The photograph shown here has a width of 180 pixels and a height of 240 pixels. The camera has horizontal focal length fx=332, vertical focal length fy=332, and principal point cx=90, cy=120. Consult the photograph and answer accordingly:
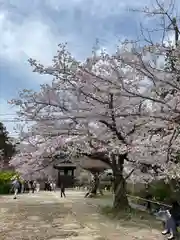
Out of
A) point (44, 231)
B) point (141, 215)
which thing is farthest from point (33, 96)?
point (141, 215)

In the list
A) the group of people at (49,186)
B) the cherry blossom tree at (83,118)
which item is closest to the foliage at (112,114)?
the cherry blossom tree at (83,118)

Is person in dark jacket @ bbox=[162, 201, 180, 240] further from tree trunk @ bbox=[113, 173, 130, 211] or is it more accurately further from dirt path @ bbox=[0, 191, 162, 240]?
tree trunk @ bbox=[113, 173, 130, 211]

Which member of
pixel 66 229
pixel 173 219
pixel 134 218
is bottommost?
pixel 66 229

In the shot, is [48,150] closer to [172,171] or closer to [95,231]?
[95,231]

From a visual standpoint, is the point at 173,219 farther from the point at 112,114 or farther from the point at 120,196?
the point at 120,196

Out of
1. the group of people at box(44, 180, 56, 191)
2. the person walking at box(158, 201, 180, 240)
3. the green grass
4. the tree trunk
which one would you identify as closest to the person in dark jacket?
the person walking at box(158, 201, 180, 240)

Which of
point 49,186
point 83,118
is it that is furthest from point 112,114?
point 49,186

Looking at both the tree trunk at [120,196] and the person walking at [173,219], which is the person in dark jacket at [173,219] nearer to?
the person walking at [173,219]

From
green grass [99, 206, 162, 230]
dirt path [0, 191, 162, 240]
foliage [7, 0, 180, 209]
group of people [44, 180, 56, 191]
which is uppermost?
foliage [7, 0, 180, 209]

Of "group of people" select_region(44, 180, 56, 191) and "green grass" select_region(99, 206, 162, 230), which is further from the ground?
"group of people" select_region(44, 180, 56, 191)

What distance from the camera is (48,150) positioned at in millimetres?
14367

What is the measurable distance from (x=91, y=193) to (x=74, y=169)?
65.7ft

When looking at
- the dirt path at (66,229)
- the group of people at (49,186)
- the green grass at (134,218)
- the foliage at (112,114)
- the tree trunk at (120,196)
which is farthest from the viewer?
the group of people at (49,186)

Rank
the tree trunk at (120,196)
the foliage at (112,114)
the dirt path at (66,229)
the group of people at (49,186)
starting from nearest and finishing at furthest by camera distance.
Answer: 1. the foliage at (112,114)
2. the dirt path at (66,229)
3. the tree trunk at (120,196)
4. the group of people at (49,186)
